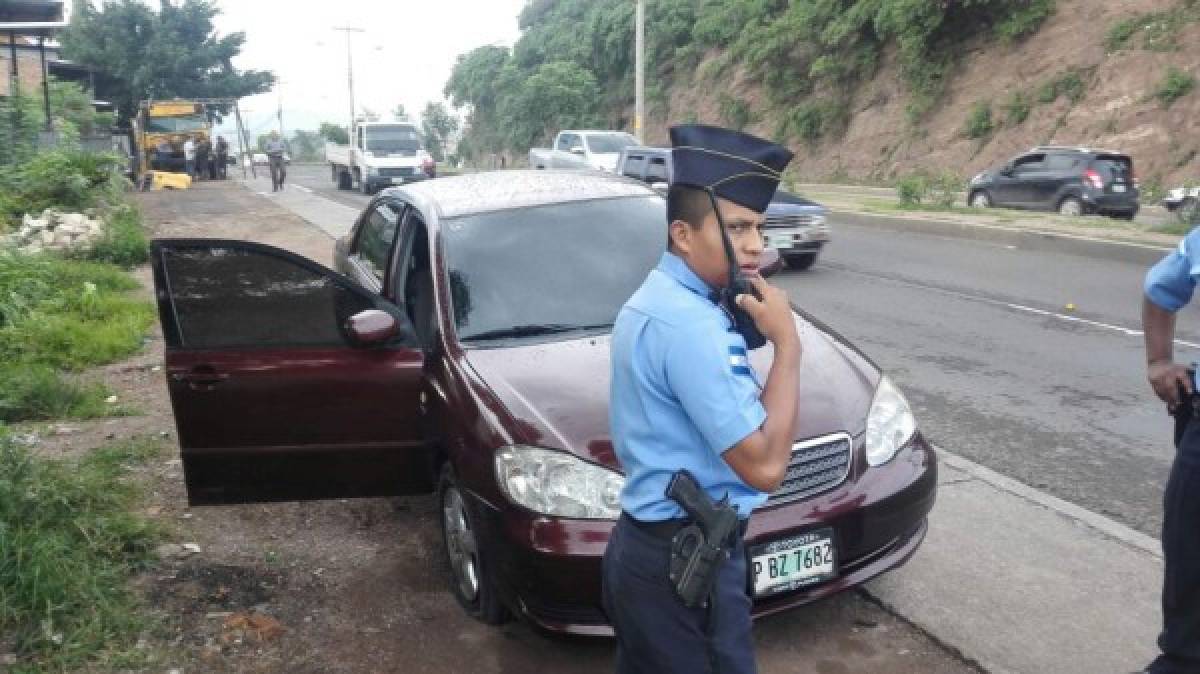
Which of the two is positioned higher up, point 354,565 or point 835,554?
point 835,554

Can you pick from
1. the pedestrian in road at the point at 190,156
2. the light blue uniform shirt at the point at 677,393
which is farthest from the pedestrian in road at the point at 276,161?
the light blue uniform shirt at the point at 677,393

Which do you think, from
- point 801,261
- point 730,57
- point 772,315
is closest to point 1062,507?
point 772,315

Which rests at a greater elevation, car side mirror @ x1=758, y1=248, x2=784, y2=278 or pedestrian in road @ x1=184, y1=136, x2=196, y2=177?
pedestrian in road @ x1=184, y1=136, x2=196, y2=177

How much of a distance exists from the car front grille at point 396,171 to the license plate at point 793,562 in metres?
26.2

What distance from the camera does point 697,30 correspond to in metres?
43.1

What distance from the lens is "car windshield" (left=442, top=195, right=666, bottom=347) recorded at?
414 cm

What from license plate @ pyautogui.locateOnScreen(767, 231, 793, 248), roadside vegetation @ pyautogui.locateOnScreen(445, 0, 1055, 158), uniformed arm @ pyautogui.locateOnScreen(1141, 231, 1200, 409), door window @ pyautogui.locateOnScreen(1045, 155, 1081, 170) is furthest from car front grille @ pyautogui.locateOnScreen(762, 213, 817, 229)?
roadside vegetation @ pyautogui.locateOnScreen(445, 0, 1055, 158)

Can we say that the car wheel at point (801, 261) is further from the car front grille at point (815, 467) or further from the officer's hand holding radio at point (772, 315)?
the officer's hand holding radio at point (772, 315)

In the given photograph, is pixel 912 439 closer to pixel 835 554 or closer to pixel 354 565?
pixel 835 554

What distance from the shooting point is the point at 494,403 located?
3523 mm

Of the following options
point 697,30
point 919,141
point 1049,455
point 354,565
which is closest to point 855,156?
point 919,141

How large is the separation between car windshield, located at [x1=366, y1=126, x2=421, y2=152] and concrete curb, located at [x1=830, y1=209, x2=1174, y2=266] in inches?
566

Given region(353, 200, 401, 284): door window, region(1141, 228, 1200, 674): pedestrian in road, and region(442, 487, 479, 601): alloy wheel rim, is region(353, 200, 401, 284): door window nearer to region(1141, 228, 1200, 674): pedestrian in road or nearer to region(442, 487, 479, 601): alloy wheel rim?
region(442, 487, 479, 601): alloy wheel rim

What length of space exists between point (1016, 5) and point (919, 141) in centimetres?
468
